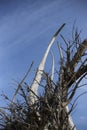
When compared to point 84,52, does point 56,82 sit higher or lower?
lower

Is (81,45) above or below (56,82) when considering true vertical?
above

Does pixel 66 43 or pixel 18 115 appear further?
pixel 66 43

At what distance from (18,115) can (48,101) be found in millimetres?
359

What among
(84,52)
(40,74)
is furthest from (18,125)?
(84,52)

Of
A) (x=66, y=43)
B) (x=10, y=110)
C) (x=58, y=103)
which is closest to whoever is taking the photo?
(x=58, y=103)

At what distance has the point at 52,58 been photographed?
170 inches

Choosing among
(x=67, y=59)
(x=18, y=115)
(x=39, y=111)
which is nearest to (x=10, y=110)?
(x=18, y=115)

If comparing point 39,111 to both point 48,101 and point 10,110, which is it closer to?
point 48,101

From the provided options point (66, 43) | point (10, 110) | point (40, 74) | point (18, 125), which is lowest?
point (18, 125)

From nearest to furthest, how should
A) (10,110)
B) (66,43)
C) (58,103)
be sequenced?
(58,103)
(10,110)
(66,43)

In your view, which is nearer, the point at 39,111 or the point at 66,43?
the point at 39,111

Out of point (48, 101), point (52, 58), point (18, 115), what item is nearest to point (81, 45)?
point (52, 58)

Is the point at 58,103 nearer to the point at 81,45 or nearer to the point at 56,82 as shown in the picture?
the point at 56,82

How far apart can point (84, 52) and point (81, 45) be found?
0.30ft
